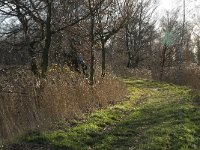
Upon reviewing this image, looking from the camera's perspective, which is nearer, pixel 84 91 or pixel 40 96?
pixel 40 96

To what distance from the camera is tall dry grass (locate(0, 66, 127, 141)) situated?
10483 millimetres

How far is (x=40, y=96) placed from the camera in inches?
466

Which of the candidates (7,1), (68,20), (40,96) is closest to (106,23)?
(68,20)

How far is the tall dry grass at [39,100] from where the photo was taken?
1048 cm

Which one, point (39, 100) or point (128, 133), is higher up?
point (39, 100)

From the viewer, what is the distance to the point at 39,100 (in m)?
11.8

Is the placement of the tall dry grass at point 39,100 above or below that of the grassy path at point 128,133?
above

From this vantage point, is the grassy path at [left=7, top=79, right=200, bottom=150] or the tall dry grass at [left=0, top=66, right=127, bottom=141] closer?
the grassy path at [left=7, top=79, right=200, bottom=150]

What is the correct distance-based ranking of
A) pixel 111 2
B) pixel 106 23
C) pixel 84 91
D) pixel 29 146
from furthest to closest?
pixel 106 23 < pixel 111 2 < pixel 84 91 < pixel 29 146

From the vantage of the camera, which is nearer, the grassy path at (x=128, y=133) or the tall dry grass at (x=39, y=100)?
the grassy path at (x=128, y=133)

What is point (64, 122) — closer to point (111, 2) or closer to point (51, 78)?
point (51, 78)

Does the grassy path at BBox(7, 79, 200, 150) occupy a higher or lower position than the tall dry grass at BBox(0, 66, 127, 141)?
lower

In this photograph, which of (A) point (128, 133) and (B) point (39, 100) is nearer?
(A) point (128, 133)

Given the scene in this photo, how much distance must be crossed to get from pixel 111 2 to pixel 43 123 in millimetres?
9634
